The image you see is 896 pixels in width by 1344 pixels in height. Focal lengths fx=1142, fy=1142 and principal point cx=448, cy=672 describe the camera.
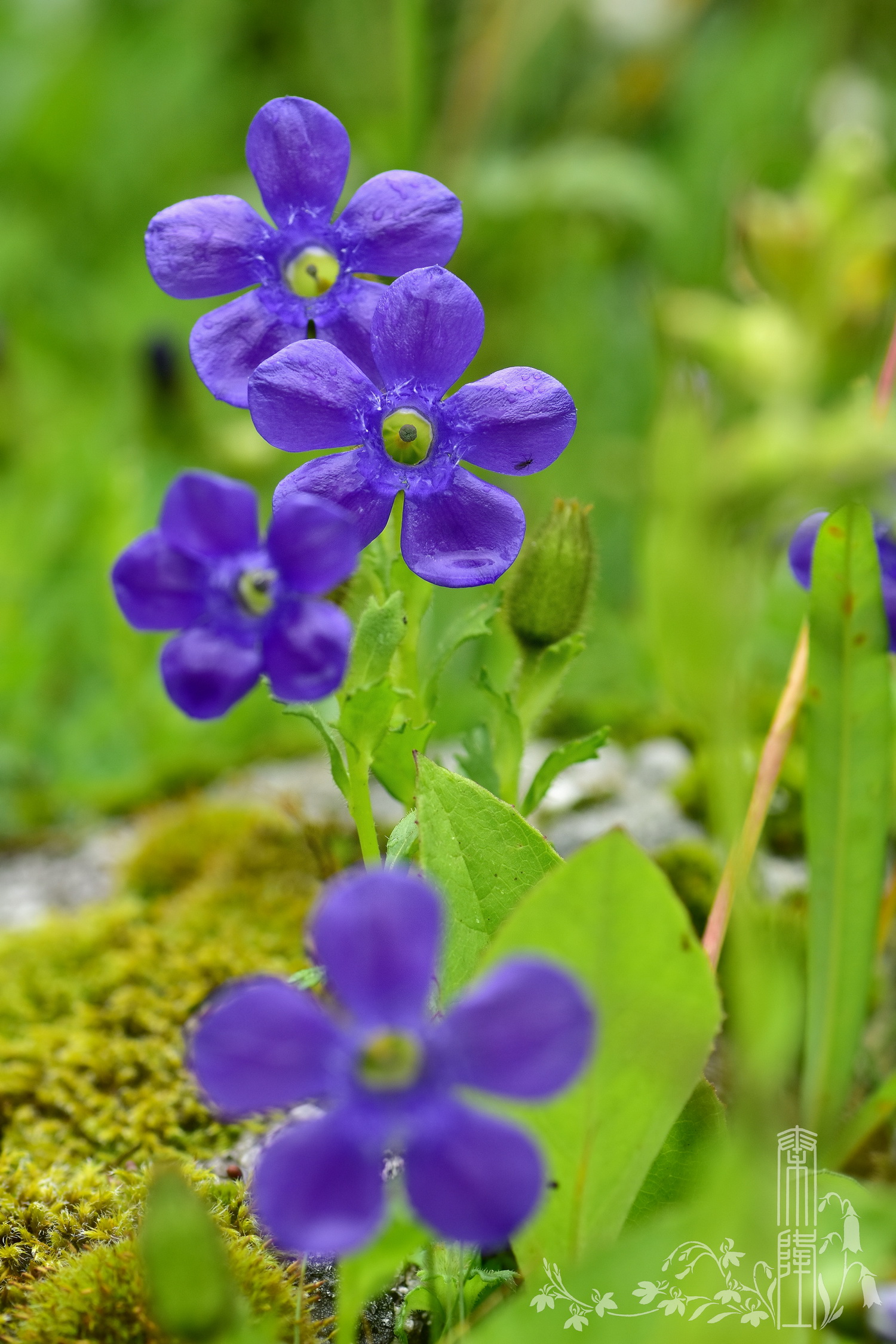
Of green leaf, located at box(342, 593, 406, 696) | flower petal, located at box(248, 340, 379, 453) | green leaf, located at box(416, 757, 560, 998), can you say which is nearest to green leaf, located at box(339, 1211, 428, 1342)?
green leaf, located at box(416, 757, 560, 998)

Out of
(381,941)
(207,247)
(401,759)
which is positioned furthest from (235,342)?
(381,941)

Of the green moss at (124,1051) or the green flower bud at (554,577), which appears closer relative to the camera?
the green moss at (124,1051)

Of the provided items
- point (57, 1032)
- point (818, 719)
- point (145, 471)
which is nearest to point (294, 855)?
point (57, 1032)

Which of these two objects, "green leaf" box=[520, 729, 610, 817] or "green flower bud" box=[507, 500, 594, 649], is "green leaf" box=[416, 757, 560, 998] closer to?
"green leaf" box=[520, 729, 610, 817]

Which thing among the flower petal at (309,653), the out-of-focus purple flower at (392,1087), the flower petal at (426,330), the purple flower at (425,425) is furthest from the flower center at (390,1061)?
the flower petal at (426,330)

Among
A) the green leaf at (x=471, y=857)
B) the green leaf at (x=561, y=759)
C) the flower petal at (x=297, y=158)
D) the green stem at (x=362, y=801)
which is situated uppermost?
the flower petal at (x=297, y=158)

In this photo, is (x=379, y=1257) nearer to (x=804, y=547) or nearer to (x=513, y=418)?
(x=513, y=418)

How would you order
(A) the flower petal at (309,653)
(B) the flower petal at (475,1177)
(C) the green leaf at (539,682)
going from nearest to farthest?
(B) the flower petal at (475,1177) → (A) the flower petal at (309,653) → (C) the green leaf at (539,682)

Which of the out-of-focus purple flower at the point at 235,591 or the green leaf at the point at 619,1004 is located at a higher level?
the out-of-focus purple flower at the point at 235,591

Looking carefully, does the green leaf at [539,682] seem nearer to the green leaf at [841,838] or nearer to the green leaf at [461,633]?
the green leaf at [461,633]
